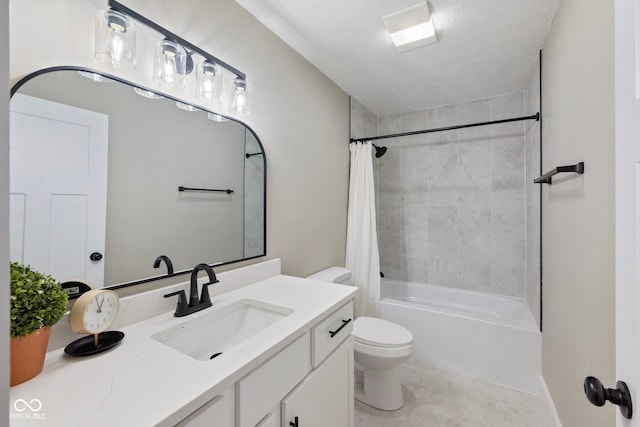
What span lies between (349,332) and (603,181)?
1.15 metres

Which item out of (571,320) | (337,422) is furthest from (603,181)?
(337,422)

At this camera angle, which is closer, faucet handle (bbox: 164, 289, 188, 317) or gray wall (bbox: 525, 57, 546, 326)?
faucet handle (bbox: 164, 289, 188, 317)

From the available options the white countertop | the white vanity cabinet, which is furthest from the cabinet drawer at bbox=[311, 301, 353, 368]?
the white countertop

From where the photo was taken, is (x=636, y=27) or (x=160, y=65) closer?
(x=636, y=27)

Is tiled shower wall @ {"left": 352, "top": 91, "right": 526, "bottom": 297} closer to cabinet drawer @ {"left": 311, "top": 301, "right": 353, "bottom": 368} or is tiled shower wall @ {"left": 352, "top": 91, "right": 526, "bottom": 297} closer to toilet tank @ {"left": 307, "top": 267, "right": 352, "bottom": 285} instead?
toilet tank @ {"left": 307, "top": 267, "right": 352, "bottom": 285}

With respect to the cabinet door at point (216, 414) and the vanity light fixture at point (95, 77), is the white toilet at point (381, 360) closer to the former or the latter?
the cabinet door at point (216, 414)

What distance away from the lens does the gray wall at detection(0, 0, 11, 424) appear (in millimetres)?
266

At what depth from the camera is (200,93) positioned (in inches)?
50.4

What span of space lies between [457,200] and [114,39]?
2.93 m

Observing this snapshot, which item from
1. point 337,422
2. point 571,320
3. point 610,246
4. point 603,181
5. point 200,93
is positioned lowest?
point 337,422

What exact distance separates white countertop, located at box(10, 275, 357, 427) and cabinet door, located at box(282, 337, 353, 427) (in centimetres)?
23

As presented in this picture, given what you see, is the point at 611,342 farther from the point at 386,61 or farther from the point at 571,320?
the point at 386,61

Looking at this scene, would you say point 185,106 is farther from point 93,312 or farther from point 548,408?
point 548,408

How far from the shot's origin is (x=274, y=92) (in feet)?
5.80
